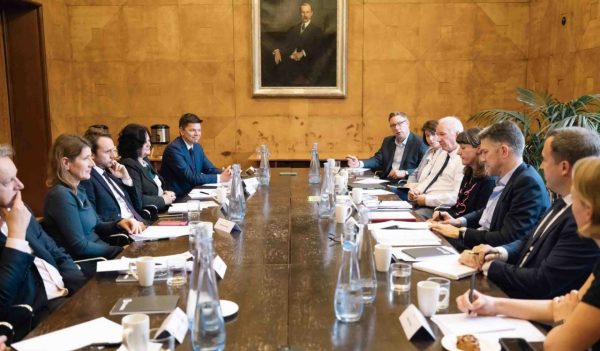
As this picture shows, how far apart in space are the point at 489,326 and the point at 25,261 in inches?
68.4

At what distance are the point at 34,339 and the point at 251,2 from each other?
606 cm

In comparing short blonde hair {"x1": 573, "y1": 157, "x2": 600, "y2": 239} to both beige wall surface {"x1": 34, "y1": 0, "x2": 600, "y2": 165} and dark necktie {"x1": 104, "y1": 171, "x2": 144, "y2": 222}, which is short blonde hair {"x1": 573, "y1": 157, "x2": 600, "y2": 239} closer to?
dark necktie {"x1": 104, "y1": 171, "x2": 144, "y2": 222}

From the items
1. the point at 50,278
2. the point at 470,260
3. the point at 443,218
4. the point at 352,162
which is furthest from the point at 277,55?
the point at 470,260

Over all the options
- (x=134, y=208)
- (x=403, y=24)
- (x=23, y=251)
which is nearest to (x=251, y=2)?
(x=403, y=24)

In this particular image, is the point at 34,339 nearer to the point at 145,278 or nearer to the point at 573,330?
the point at 145,278

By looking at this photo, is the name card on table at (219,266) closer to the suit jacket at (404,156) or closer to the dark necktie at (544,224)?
the dark necktie at (544,224)

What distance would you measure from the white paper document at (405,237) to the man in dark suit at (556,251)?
0.33 m

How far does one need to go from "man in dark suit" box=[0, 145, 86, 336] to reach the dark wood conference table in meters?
0.34

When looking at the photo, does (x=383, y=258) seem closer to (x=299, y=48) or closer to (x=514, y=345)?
(x=514, y=345)

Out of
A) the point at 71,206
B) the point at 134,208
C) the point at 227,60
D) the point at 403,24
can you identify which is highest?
the point at 403,24

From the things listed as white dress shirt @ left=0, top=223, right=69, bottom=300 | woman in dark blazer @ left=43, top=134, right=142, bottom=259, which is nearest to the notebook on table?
white dress shirt @ left=0, top=223, right=69, bottom=300

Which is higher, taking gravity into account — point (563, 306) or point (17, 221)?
point (17, 221)

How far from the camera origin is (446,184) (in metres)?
4.22

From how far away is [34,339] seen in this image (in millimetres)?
1484
